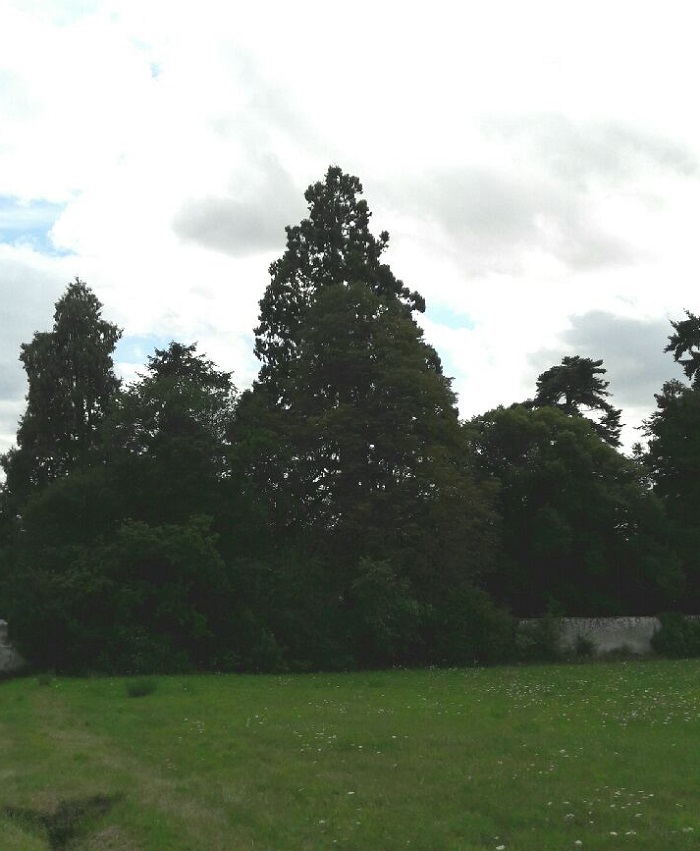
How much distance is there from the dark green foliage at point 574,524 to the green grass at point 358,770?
26.0 metres

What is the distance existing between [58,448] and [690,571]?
127 feet

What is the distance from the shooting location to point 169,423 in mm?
40625

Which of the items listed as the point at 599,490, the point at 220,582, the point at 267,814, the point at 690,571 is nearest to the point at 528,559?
the point at 599,490

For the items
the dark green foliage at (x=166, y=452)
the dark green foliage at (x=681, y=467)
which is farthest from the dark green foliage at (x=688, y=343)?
the dark green foliage at (x=166, y=452)

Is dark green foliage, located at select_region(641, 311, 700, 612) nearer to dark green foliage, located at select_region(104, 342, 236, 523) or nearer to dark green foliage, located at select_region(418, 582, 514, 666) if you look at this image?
dark green foliage, located at select_region(418, 582, 514, 666)

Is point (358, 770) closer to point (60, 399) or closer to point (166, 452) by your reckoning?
point (166, 452)

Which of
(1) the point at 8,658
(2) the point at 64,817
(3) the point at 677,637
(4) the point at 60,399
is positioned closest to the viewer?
(2) the point at 64,817

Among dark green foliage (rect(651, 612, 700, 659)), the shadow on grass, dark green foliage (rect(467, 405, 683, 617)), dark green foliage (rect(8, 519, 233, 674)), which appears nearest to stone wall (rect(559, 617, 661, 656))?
dark green foliage (rect(651, 612, 700, 659))

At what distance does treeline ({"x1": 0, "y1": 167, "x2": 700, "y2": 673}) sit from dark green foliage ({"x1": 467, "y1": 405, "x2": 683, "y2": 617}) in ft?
0.44

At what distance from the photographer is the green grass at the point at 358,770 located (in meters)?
10.6

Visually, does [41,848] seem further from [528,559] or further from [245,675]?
[528,559]

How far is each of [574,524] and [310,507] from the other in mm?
17647

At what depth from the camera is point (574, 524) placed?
51.7 m

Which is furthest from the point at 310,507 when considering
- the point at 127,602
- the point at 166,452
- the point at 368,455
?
the point at 127,602
